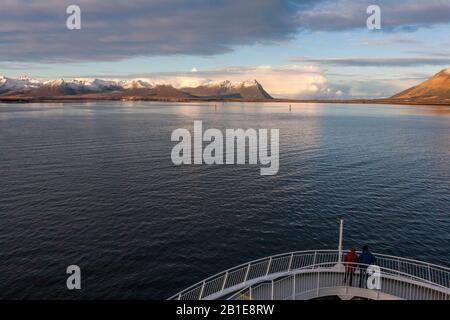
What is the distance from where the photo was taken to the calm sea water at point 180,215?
119 feet

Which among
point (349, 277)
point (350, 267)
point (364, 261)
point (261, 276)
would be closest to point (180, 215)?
point (261, 276)

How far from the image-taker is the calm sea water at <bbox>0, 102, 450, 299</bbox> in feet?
119

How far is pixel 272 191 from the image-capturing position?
6203 cm

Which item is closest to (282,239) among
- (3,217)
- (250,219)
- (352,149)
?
(250,219)

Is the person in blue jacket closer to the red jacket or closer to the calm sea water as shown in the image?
the red jacket

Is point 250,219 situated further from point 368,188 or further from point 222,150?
point 222,150

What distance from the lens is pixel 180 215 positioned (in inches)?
1987

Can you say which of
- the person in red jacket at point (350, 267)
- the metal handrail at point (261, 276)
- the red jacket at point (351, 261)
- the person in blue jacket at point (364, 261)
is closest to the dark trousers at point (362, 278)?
the person in blue jacket at point (364, 261)

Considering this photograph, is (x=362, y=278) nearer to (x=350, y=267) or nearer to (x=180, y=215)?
(x=350, y=267)

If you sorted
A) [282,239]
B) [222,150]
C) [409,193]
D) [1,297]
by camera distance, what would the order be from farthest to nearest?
[222,150]
[409,193]
[282,239]
[1,297]

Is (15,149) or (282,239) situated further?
(15,149)

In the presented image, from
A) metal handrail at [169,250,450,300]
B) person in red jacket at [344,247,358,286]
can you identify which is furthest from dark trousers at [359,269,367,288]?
metal handrail at [169,250,450,300]
